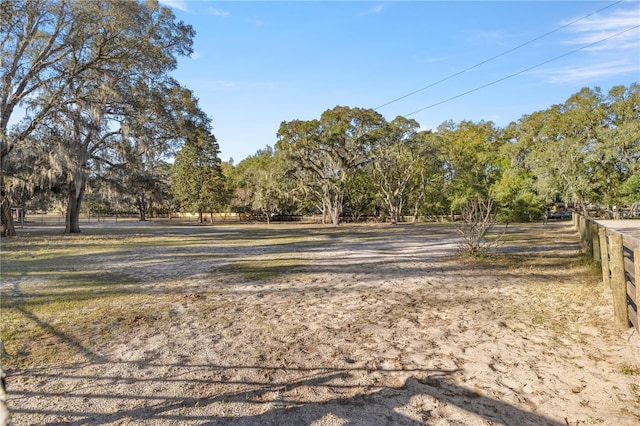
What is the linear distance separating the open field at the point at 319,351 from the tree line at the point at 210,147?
8.80 m

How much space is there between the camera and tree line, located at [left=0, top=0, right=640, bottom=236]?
640 inches

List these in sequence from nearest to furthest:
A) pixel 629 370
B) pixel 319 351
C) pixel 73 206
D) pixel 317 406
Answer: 1. pixel 317 406
2. pixel 629 370
3. pixel 319 351
4. pixel 73 206

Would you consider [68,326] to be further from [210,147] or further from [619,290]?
[210,147]

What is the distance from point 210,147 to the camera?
38.5 m

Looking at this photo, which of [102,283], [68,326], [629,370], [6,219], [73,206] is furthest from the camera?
[73,206]

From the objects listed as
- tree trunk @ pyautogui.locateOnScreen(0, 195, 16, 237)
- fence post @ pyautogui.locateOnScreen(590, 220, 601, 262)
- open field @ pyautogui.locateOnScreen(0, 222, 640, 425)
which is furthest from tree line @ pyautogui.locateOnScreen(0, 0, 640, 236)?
open field @ pyautogui.locateOnScreen(0, 222, 640, 425)

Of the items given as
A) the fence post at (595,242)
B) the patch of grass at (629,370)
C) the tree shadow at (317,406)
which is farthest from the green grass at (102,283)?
the patch of grass at (629,370)

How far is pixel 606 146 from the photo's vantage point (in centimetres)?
2905

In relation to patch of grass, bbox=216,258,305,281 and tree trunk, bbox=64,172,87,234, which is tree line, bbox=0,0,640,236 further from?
patch of grass, bbox=216,258,305,281

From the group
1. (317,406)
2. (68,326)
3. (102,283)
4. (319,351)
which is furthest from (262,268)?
(317,406)

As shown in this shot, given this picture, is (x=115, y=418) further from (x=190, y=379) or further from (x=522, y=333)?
(x=522, y=333)

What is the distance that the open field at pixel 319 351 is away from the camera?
2926mm

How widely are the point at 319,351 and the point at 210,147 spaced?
37.1 meters

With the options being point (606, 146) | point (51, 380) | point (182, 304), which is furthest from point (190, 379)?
point (606, 146)
